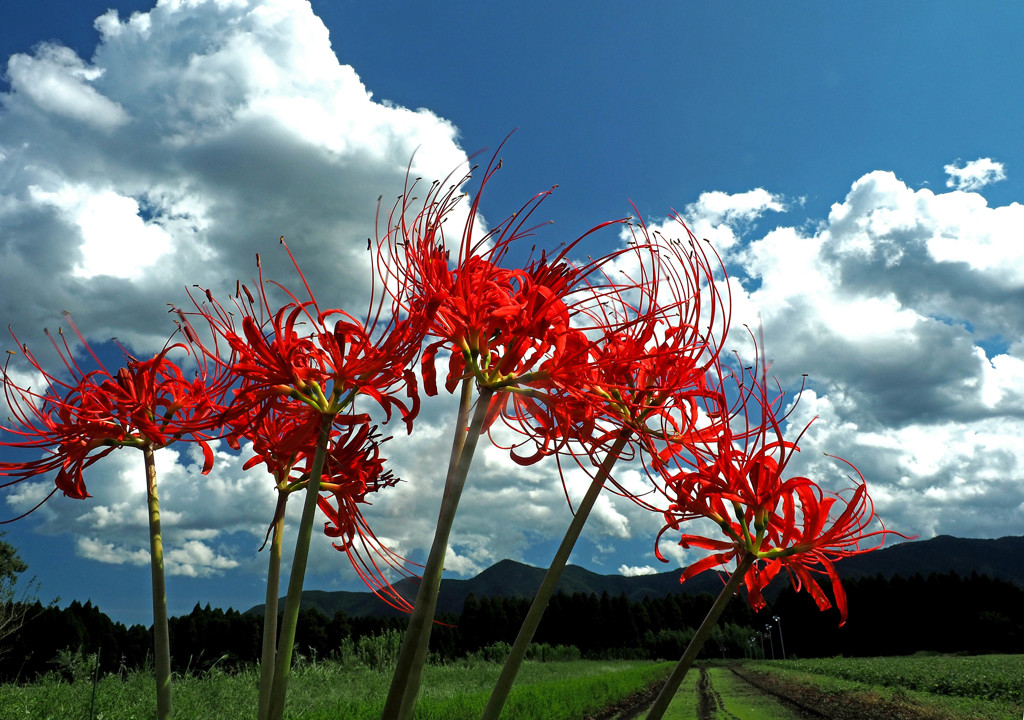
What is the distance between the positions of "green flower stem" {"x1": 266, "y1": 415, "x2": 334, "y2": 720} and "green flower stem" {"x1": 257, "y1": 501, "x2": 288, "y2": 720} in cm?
5

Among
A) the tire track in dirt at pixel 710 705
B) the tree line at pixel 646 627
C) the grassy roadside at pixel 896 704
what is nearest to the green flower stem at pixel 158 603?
the grassy roadside at pixel 896 704

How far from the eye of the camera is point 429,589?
153 centimetres

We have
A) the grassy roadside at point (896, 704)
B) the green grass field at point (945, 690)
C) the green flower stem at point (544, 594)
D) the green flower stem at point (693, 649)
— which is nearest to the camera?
the green flower stem at point (544, 594)

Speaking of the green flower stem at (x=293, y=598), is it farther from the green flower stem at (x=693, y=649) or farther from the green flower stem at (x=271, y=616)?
the green flower stem at (x=693, y=649)

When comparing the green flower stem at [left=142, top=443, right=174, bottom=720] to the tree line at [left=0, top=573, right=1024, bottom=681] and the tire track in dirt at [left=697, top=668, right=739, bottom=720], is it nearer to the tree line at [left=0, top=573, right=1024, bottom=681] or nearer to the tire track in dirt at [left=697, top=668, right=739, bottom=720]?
the tire track in dirt at [left=697, top=668, right=739, bottom=720]

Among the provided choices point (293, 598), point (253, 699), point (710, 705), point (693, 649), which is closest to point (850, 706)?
point (710, 705)

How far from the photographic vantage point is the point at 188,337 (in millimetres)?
2457

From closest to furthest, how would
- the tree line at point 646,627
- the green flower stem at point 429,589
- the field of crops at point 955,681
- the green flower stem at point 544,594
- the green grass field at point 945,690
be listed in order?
1. the green flower stem at point 429,589
2. the green flower stem at point 544,594
3. the green grass field at point 945,690
4. the field of crops at point 955,681
5. the tree line at point 646,627

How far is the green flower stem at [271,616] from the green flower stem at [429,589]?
1.47 feet

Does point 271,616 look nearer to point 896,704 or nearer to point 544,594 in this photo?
point 544,594

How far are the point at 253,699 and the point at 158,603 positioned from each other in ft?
30.7

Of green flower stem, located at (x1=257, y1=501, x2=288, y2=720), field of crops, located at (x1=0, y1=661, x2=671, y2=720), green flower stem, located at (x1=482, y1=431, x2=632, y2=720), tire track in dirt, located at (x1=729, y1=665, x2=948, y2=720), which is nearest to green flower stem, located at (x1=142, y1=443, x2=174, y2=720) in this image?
green flower stem, located at (x1=257, y1=501, x2=288, y2=720)

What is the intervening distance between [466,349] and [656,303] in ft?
2.64

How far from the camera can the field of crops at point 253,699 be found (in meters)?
8.00
